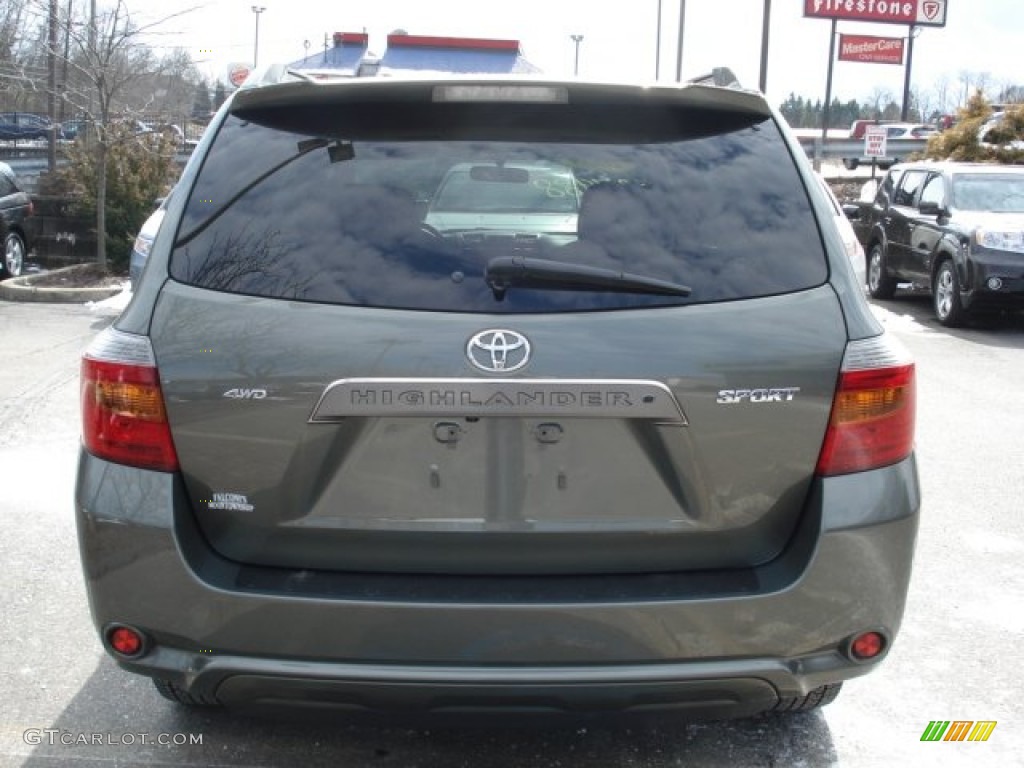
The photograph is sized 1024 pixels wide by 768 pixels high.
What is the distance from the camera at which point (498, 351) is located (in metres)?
2.54

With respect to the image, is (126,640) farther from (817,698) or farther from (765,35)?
(765,35)

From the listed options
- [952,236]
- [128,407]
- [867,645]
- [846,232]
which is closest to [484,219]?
[128,407]

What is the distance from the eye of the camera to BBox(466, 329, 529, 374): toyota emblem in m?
2.54

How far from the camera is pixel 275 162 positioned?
9.37ft

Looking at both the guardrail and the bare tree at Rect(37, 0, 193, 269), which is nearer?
the bare tree at Rect(37, 0, 193, 269)

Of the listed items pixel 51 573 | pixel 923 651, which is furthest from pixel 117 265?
pixel 923 651

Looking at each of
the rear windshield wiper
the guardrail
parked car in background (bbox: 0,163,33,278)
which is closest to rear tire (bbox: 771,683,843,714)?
the rear windshield wiper

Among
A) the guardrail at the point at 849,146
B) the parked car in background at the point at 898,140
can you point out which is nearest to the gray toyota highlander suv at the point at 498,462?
the parked car in background at the point at 898,140

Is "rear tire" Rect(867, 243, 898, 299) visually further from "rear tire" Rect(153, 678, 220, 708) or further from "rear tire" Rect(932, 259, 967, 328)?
"rear tire" Rect(153, 678, 220, 708)

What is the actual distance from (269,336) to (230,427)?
8.8 inches

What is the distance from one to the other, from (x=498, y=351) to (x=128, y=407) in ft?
2.88

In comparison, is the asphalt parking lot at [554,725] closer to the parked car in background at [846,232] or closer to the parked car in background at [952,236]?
the parked car in background at [846,232]

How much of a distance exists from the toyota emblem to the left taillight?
733 millimetres

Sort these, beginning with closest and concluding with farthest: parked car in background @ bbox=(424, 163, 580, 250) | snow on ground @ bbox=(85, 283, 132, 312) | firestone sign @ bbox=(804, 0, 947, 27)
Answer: parked car in background @ bbox=(424, 163, 580, 250)
snow on ground @ bbox=(85, 283, 132, 312)
firestone sign @ bbox=(804, 0, 947, 27)
